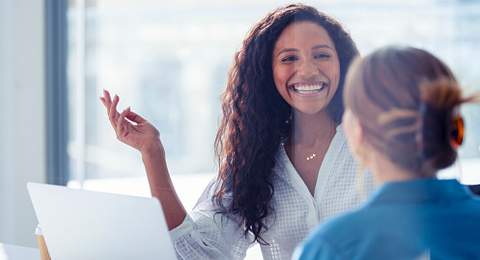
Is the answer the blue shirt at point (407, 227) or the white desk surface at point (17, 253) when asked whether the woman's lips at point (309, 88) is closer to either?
the blue shirt at point (407, 227)

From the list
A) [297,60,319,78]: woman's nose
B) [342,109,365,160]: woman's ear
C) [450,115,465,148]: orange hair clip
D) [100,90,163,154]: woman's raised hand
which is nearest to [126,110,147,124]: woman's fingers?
[100,90,163,154]: woman's raised hand

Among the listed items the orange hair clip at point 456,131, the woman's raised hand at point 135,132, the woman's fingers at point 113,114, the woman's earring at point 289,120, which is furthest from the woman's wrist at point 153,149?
the orange hair clip at point 456,131

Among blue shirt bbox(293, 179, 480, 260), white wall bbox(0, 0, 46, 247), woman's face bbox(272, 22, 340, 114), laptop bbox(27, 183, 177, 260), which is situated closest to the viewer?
blue shirt bbox(293, 179, 480, 260)

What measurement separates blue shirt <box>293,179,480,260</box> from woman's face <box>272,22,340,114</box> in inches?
13.0

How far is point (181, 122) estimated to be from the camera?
1794 millimetres

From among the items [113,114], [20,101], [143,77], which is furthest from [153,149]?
[20,101]

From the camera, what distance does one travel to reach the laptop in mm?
870

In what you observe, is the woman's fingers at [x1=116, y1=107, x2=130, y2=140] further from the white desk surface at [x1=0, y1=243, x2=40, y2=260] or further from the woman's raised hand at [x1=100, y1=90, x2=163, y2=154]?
the white desk surface at [x1=0, y1=243, x2=40, y2=260]

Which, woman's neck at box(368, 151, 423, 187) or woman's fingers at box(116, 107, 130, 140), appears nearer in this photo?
woman's neck at box(368, 151, 423, 187)

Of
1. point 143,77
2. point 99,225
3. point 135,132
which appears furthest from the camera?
point 143,77

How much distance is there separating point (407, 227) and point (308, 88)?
0.42 m

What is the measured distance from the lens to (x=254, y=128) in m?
1.20

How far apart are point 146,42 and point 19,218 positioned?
31.3 inches

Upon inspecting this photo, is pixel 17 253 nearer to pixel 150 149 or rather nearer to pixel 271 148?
pixel 150 149
